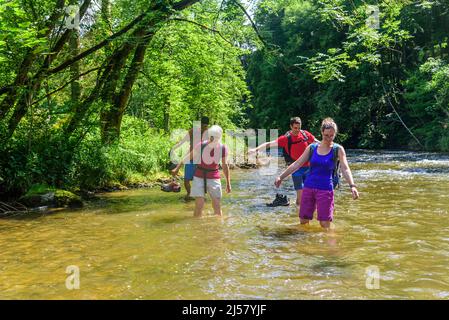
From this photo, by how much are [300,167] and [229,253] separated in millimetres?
2689

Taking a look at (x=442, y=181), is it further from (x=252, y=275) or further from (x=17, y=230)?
(x=17, y=230)

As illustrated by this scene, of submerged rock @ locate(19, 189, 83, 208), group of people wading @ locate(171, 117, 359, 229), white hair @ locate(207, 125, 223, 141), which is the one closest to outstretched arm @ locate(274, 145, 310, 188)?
group of people wading @ locate(171, 117, 359, 229)

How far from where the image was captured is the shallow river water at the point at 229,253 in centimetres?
484

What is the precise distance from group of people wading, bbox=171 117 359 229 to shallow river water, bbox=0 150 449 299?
0.50 m

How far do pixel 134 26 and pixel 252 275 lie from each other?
778cm

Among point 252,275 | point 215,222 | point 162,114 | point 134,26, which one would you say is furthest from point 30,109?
point 162,114

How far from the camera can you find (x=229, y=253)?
636cm

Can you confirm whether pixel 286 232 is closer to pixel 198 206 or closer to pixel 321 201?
pixel 321 201

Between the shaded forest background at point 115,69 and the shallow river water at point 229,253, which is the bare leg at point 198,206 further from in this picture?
the shaded forest background at point 115,69

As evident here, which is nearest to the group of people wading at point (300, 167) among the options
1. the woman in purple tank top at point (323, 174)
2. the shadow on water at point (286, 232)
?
the woman in purple tank top at point (323, 174)

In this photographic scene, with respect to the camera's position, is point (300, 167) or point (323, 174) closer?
point (323, 174)

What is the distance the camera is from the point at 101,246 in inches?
269

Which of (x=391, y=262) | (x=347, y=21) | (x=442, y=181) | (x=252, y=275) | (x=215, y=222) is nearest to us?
(x=252, y=275)

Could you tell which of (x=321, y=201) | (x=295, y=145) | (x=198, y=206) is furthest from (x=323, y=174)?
(x=198, y=206)
